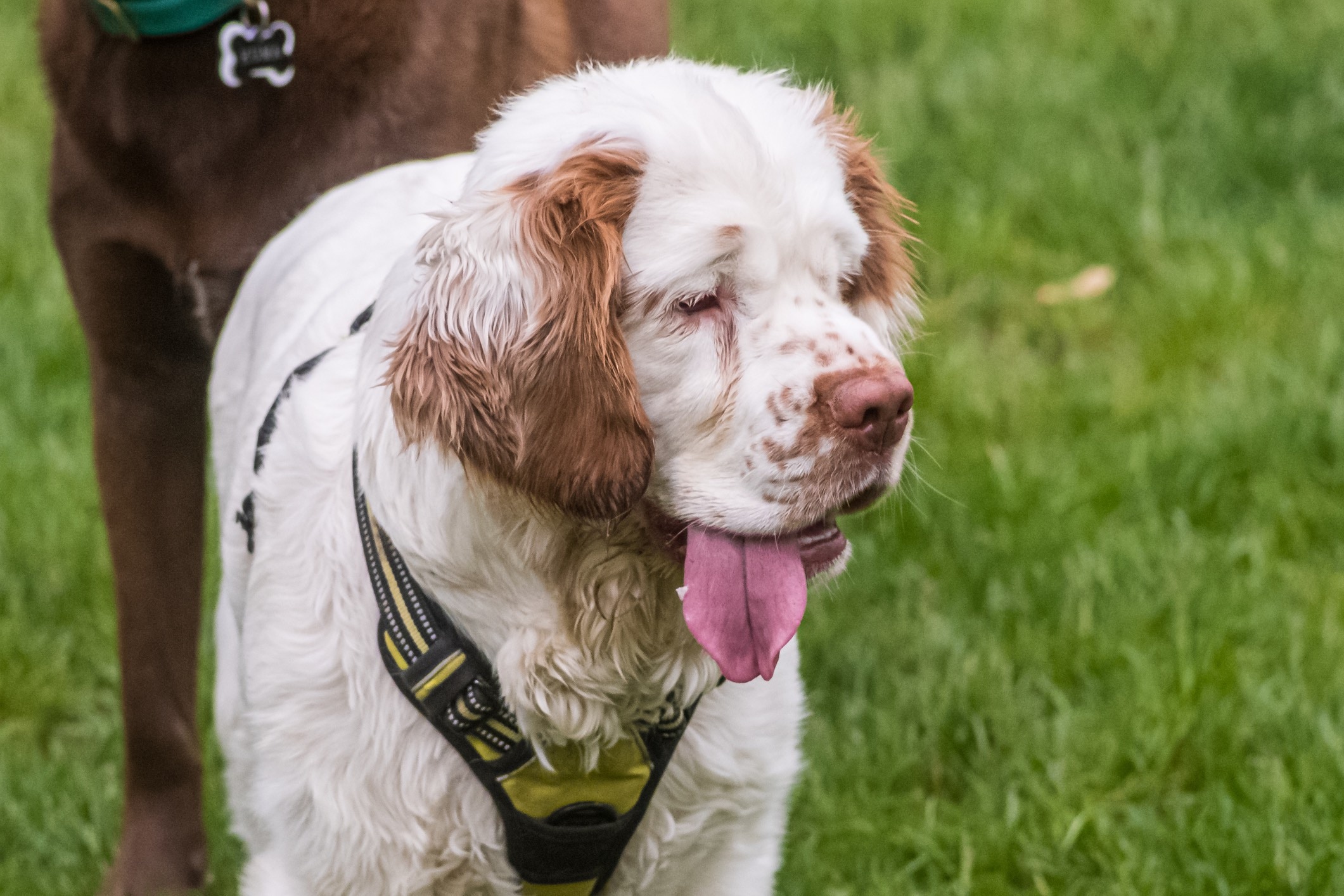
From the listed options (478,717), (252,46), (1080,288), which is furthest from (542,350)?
(1080,288)

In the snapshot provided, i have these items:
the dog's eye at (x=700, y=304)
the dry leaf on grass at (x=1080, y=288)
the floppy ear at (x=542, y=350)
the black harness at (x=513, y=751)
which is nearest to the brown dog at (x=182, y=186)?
the black harness at (x=513, y=751)

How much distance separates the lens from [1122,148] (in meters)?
5.89

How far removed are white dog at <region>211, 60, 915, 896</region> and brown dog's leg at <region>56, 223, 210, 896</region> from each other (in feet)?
2.18

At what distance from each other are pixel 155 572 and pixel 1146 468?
2.44m

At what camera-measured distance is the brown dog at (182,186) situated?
10.1 feet

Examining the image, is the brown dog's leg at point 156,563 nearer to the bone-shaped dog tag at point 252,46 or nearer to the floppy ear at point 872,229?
the bone-shaped dog tag at point 252,46

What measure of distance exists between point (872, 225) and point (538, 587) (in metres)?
0.75

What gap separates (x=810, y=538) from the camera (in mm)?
2381

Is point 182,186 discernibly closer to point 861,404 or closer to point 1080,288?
point 861,404

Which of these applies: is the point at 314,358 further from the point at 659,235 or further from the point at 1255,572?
the point at 1255,572

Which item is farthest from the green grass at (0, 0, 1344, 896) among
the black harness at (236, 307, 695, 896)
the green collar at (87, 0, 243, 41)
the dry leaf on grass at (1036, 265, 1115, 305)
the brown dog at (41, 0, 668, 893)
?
the green collar at (87, 0, 243, 41)

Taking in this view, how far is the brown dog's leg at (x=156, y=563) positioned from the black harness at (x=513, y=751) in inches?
38.4

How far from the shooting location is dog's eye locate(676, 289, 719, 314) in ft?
7.56

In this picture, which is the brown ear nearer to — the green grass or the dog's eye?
the dog's eye
